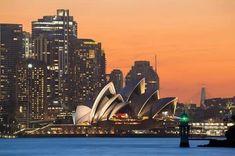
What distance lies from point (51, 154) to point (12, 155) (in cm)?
561

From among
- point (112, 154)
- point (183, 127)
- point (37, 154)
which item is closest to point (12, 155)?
point (37, 154)

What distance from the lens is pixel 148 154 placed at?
141m

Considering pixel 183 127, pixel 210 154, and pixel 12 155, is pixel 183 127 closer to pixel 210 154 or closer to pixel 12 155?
pixel 210 154

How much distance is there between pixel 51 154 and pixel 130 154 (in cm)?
1104

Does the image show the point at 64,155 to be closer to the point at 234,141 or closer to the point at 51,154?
the point at 51,154

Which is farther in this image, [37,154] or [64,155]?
[37,154]

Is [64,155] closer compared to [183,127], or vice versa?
[64,155]

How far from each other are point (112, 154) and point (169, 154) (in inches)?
307

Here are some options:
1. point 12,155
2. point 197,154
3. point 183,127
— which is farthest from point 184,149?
point 12,155

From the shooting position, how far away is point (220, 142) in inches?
5802

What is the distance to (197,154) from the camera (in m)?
134

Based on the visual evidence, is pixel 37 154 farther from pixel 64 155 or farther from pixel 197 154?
pixel 197 154

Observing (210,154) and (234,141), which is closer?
(210,154)

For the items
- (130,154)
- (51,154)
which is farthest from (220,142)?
(51,154)
